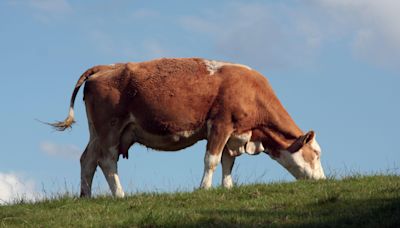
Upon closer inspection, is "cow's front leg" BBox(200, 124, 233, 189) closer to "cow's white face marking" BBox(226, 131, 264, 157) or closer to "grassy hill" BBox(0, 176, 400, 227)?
"cow's white face marking" BBox(226, 131, 264, 157)

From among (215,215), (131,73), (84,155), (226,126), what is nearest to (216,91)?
(226,126)

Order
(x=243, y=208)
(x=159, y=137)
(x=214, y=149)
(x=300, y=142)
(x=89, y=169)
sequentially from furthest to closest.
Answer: (x=300, y=142) < (x=89, y=169) < (x=159, y=137) < (x=214, y=149) < (x=243, y=208)

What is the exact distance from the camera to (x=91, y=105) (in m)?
→ 18.1

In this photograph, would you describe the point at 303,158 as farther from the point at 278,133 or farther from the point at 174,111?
the point at 174,111

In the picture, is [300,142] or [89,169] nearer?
[89,169]

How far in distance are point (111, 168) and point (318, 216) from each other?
247 inches

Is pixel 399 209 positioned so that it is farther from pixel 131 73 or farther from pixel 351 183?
pixel 131 73

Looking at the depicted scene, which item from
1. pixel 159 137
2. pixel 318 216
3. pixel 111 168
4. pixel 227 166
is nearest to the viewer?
pixel 318 216

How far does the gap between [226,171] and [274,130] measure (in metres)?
1.46

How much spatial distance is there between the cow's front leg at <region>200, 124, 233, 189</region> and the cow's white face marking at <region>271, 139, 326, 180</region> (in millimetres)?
1714

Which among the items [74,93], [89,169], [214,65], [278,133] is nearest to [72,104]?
[74,93]

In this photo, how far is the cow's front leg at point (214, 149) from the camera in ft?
58.2

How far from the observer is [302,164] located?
18.7 metres

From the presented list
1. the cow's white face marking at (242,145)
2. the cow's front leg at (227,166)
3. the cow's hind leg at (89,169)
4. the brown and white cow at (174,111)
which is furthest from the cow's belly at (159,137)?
the cow's front leg at (227,166)
